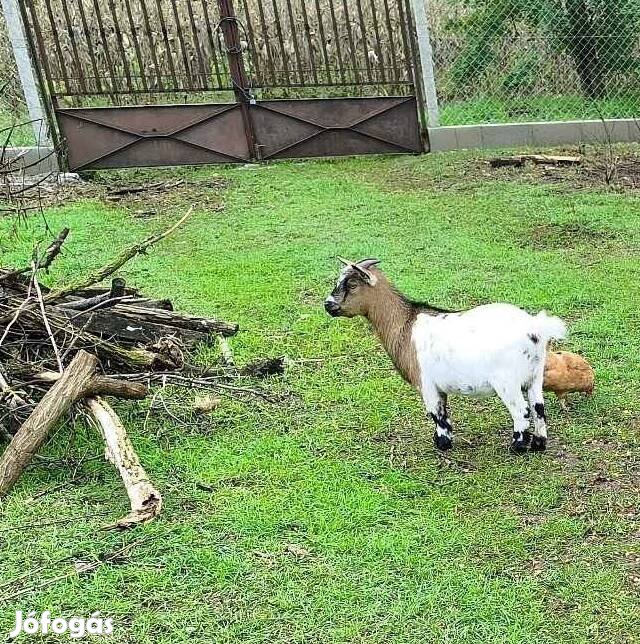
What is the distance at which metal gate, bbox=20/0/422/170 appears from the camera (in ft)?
37.4

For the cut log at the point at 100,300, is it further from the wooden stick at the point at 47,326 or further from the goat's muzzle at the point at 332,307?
the goat's muzzle at the point at 332,307

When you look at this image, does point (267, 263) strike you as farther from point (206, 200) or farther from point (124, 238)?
point (206, 200)

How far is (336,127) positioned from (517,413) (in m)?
8.03

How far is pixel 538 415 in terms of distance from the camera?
4.26 m

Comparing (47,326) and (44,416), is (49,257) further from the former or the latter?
(44,416)

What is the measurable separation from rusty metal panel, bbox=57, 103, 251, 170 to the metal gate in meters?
0.01

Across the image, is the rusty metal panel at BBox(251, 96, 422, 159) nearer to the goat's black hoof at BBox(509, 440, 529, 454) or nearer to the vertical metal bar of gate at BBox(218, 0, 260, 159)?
the vertical metal bar of gate at BBox(218, 0, 260, 159)

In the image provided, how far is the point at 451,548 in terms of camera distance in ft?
12.0

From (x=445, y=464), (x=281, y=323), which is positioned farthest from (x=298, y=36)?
(x=445, y=464)

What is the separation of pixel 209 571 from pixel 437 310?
5.63 feet

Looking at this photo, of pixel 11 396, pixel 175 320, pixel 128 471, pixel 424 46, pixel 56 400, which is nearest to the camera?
pixel 128 471

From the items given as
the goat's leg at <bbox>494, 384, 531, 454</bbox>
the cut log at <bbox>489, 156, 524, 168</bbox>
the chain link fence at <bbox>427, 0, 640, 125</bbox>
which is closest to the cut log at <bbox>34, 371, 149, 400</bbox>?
the goat's leg at <bbox>494, 384, 531, 454</bbox>

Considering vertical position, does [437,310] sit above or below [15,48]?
below

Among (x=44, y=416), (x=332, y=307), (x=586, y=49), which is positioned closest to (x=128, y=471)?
(x=44, y=416)
